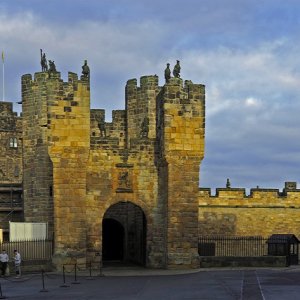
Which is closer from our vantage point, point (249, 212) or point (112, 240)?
point (112, 240)

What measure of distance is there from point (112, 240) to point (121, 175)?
8.81 m

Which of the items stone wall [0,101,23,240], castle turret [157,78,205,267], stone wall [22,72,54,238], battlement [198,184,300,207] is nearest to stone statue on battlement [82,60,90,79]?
stone wall [22,72,54,238]

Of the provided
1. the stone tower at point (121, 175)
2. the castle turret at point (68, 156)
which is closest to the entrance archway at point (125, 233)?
the stone tower at point (121, 175)

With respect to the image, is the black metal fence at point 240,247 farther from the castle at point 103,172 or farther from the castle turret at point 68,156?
the castle turret at point 68,156

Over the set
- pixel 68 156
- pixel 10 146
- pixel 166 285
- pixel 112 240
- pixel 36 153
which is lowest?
pixel 112 240

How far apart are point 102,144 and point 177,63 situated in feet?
18.0

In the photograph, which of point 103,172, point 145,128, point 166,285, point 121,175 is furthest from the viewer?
point 145,128

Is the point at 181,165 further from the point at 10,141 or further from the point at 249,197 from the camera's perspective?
the point at 10,141

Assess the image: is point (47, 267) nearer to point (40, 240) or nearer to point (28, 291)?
point (40, 240)

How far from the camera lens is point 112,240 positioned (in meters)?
39.2

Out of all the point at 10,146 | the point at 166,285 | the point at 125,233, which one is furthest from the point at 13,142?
the point at 166,285

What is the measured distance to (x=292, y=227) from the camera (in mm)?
43031

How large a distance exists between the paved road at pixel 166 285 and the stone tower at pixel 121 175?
1659 mm

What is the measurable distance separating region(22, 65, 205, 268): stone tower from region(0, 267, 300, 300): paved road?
5.44ft
